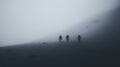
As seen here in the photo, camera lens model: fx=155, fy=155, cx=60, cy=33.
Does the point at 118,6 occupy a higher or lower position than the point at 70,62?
higher

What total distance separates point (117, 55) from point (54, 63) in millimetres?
9410

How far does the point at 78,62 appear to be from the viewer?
805 inches

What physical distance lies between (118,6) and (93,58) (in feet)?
232

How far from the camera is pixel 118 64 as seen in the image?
1862cm

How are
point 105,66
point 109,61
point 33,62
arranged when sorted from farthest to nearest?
point 33,62, point 109,61, point 105,66

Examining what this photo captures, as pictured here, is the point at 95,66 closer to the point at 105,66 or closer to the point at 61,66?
Result: the point at 105,66

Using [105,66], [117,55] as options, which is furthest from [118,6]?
[105,66]

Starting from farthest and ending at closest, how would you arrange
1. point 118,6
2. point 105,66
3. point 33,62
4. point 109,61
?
point 118,6 → point 33,62 → point 109,61 → point 105,66

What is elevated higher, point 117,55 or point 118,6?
point 118,6

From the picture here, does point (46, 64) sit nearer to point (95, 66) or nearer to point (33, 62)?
point (33, 62)

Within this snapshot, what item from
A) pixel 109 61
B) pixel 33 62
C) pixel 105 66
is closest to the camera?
pixel 105 66

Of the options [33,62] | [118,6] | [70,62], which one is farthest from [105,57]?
[118,6]

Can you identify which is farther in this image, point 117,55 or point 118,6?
point 118,6

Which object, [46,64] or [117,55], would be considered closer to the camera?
[46,64]
